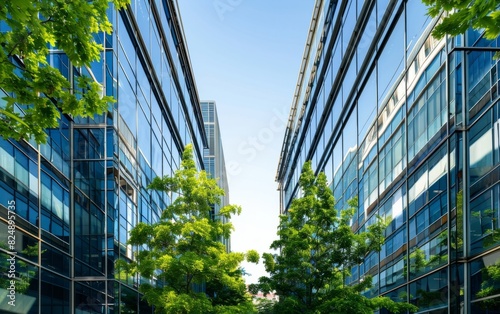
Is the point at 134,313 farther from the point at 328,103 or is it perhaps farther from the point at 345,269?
the point at 328,103

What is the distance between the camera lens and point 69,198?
64.2ft

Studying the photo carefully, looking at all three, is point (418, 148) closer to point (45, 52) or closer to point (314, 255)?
point (314, 255)

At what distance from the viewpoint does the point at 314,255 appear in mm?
22938

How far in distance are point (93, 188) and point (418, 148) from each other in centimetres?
1190

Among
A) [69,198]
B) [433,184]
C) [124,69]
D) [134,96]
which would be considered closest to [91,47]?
[69,198]

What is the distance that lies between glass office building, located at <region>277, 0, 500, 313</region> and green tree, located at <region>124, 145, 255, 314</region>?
6.34 meters

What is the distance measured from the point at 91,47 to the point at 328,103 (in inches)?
1216

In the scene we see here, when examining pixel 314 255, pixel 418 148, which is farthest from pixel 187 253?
pixel 418 148

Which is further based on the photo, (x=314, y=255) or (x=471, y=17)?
(x=314, y=255)

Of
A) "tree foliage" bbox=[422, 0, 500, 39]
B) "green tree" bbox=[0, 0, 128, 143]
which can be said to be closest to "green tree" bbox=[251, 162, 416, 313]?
"green tree" bbox=[0, 0, 128, 143]

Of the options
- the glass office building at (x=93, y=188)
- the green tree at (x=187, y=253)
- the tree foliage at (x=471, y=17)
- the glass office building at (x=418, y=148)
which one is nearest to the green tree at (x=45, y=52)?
the tree foliage at (x=471, y=17)

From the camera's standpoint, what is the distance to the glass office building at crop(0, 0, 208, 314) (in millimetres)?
15602

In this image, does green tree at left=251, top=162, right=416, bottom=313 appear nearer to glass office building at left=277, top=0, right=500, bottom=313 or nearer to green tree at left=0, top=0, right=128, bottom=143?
glass office building at left=277, top=0, right=500, bottom=313

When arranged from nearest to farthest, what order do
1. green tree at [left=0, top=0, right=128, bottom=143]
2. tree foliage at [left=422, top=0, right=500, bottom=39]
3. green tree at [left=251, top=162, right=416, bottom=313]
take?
tree foliage at [left=422, top=0, right=500, bottom=39] < green tree at [left=0, top=0, right=128, bottom=143] < green tree at [left=251, top=162, right=416, bottom=313]
